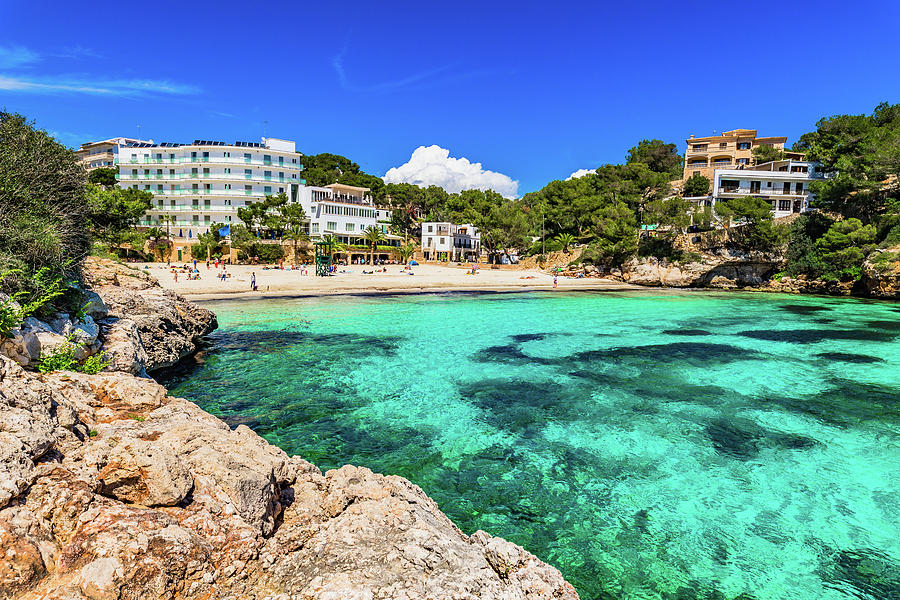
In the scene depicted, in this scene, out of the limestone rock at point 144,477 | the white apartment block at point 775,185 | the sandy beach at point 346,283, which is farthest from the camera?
the white apartment block at point 775,185

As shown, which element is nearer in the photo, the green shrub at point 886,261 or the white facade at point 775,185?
the green shrub at point 886,261

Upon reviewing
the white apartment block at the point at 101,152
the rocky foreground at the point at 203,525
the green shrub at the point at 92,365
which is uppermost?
the white apartment block at the point at 101,152

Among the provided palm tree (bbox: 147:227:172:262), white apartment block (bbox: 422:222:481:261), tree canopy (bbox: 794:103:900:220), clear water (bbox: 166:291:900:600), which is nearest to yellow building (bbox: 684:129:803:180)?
tree canopy (bbox: 794:103:900:220)

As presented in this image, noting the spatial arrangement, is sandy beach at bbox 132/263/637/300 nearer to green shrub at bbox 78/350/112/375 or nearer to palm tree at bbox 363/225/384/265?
palm tree at bbox 363/225/384/265

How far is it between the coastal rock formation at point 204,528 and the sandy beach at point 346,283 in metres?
34.7

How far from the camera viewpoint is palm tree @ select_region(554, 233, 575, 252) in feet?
252

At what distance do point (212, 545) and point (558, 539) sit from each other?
5.72 m

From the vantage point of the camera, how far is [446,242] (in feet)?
281

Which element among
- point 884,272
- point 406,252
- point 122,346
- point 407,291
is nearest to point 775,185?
point 884,272

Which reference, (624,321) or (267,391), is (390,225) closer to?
(624,321)

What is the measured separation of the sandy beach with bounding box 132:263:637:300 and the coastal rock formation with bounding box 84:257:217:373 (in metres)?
15.9

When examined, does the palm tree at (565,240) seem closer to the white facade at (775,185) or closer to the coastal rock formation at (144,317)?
the white facade at (775,185)

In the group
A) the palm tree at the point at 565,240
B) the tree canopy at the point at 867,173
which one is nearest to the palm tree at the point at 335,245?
the palm tree at the point at 565,240

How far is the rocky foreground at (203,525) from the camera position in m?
4.11
